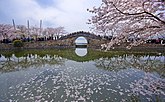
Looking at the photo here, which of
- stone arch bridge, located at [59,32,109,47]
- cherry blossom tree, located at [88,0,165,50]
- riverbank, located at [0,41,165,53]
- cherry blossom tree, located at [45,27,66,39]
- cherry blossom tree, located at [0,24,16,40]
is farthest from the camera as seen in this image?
cherry blossom tree, located at [45,27,66,39]

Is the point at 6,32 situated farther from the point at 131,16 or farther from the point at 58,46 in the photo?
the point at 131,16

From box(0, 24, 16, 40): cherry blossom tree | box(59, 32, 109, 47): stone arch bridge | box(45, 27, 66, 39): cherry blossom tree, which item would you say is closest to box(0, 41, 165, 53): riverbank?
box(59, 32, 109, 47): stone arch bridge

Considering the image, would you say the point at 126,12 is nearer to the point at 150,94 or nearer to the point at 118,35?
the point at 118,35

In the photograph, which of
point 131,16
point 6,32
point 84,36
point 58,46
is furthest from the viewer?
point 6,32

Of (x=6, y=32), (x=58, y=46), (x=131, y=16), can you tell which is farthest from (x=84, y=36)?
(x=131, y=16)

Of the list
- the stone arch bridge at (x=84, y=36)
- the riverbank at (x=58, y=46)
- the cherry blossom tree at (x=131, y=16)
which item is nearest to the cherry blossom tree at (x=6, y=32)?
the riverbank at (x=58, y=46)

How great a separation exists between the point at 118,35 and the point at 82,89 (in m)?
4.05

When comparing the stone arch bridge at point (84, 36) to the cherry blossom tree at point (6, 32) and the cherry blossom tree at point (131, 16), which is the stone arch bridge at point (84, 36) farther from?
the cherry blossom tree at point (131, 16)

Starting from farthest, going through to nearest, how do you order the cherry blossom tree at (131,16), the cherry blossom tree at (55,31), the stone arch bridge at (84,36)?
1. the cherry blossom tree at (55,31)
2. the stone arch bridge at (84,36)
3. the cherry blossom tree at (131,16)

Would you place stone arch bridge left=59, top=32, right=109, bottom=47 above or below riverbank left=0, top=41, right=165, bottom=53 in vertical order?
above

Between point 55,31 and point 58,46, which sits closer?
point 58,46

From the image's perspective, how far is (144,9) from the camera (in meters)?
5.14

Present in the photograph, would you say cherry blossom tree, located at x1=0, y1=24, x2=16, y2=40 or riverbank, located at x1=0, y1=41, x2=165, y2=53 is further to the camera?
cherry blossom tree, located at x1=0, y1=24, x2=16, y2=40

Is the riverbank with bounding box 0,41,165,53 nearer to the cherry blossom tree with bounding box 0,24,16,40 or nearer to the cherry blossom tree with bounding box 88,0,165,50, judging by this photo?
the cherry blossom tree with bounding box 0,24,16,40
